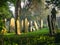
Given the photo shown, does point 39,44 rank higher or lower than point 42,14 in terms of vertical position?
lower

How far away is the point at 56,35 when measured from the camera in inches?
626

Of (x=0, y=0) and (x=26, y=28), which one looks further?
(x=26, y=28)

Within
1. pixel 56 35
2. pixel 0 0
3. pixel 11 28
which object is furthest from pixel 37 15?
pixel 0 0

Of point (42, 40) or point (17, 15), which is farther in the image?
point (17, 15)

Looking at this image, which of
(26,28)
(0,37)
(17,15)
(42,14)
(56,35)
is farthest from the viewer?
(42,14)

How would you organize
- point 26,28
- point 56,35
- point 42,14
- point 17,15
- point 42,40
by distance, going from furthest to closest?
point 42,14, point 26,28, point 17,15, point 56,35, point 42,40

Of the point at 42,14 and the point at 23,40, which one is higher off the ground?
the point at 42,14

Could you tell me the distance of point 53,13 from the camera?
17.1 m

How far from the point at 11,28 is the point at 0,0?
522 inches

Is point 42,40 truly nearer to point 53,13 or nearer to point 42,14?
point 53,13

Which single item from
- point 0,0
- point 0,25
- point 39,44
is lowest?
point 39,44

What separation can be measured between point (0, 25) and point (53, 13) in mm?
7828

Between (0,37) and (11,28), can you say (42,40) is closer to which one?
(0,37)

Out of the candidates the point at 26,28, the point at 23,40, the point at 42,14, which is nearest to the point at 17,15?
the point at 26,28
